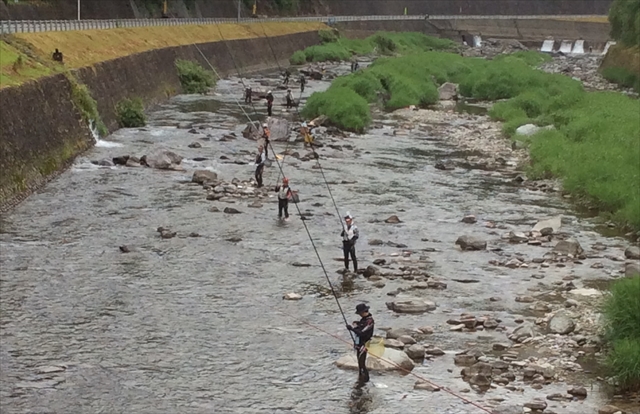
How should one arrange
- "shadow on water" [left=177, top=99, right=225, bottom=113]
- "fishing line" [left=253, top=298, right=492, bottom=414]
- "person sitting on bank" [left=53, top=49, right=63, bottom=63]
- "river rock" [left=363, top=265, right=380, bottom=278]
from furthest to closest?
"shadow on water" [left=177, top=99, right=225, bottom=113] < "person sitting on bank" [left=53, top=49, right=63, bottom=63] < "river rock" [left=363, top=265, right=380, bottom=278] < "fishing line" [left=253, top=298, right=492, bottom=414]

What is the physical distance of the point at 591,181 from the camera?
97.9ft

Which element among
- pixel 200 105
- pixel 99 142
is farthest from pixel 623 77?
pixel 99 142

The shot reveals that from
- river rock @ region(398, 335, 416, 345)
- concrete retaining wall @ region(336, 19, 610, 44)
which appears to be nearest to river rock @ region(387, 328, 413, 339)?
river rock @ region(398, 335, 416, 345)

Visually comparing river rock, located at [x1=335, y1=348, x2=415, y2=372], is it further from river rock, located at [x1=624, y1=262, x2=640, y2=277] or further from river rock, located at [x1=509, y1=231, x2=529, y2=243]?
river rock, located at [x1=509, y1=231, x2=529, y2=243]

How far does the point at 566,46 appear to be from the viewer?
134 metres

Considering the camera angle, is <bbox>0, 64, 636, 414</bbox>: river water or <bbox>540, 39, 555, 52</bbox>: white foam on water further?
<bbox>540, 39, 555, 52</bbox>: white foam on water

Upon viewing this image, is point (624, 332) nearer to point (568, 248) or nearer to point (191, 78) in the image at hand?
point (568, 248)

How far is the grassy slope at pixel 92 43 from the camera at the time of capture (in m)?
34.7

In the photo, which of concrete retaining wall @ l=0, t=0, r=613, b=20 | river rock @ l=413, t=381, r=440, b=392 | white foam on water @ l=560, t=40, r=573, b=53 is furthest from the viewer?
white foam on water @ l=560, t=40, r=573, b=53

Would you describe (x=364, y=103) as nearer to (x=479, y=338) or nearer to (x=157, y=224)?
(x=157, y=224)

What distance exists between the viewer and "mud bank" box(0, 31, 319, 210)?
28.0 m

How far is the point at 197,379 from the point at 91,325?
10.6 ft

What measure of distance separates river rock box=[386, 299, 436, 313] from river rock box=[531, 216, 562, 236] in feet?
24.5

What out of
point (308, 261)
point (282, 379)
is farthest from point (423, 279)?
point (282, 379)
